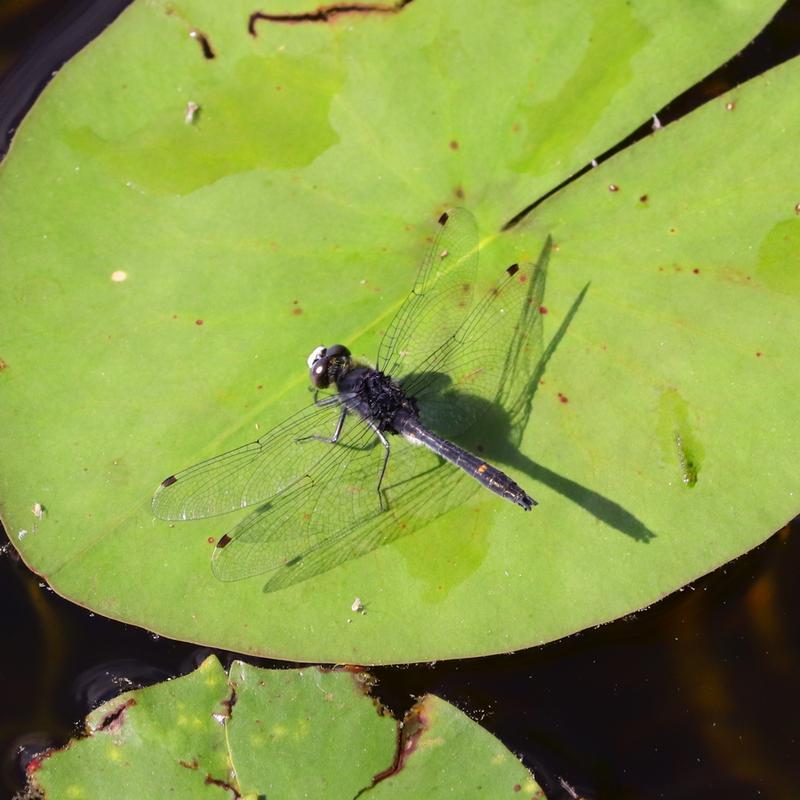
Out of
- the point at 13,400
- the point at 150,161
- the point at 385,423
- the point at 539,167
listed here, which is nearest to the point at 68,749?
the point at 13,400

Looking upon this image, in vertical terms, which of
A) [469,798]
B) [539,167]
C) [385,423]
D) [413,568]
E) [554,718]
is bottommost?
[554,718]

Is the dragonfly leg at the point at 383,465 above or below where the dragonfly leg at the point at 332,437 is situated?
below

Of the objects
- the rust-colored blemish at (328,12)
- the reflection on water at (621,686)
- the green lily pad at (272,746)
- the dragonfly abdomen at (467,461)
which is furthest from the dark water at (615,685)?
the rust-colored blemish at (328,12)

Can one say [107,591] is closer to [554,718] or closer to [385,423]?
[385,423]

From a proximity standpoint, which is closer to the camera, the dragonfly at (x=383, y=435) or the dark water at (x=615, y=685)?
the dragonfly at (x=383, y=435)

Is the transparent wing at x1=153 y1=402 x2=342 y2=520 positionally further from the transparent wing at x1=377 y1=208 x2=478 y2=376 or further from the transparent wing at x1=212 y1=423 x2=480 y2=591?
the transparent wing at x1=377 y1=208 x2=478 y2=376

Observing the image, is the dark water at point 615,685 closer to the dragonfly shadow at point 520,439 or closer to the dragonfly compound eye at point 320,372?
the dragonfly shadow at point 520,439

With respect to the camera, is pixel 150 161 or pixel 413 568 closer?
pixel 413 568
